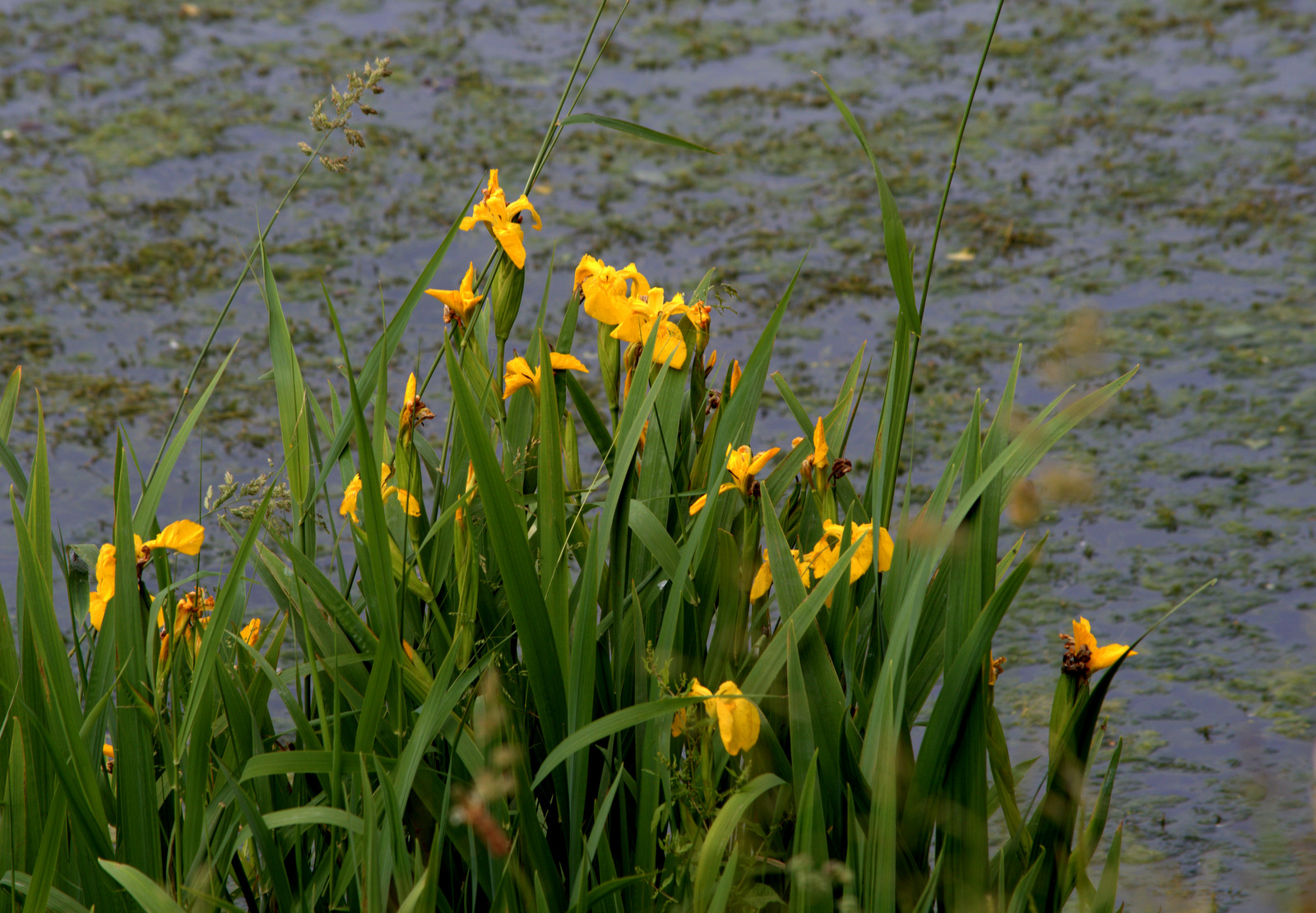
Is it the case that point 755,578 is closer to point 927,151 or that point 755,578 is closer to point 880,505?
point 880,505

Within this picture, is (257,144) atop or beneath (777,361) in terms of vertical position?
atop

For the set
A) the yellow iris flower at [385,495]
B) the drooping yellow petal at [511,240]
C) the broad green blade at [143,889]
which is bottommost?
the broad green blade at [143,889]

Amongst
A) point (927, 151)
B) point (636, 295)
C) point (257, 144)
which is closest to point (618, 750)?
point (636, 295)

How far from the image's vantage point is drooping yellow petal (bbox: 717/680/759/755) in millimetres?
854

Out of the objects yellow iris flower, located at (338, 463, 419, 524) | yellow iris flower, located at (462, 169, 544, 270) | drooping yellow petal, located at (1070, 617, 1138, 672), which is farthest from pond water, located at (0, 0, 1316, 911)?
yellow iris flower, located at (338, 463, 419, 524)

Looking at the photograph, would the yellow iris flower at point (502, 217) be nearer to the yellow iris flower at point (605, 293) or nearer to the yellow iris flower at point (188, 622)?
the yellow iris flower at point (605, 293)

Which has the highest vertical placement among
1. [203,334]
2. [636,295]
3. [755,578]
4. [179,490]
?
[636,295]

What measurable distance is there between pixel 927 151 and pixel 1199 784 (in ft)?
9.07

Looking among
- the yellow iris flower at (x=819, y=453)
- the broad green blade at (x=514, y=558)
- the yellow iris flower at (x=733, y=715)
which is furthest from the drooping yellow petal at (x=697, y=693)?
the yellow iris flower at (x=819, y=453)

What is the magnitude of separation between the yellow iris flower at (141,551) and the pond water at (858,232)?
4.09 feet

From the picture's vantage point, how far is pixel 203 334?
3.15 m

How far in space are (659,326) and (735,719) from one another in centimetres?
37

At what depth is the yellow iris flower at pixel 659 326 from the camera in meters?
1.05

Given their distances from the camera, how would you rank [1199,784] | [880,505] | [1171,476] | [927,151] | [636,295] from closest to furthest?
[880,505]
[636,295]
[1199,784]
[1171,476]
[927,151]
